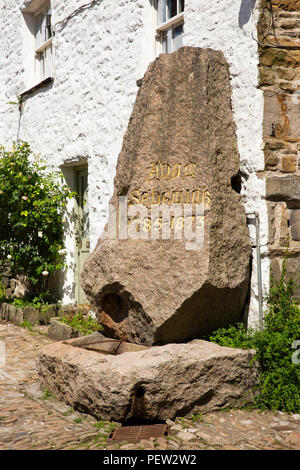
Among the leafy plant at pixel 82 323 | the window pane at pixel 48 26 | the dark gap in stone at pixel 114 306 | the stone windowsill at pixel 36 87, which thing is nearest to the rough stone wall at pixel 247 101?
the dark gap in stone at pixel 114 306

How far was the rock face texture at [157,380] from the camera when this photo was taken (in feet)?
10.2

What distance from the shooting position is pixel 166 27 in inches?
212

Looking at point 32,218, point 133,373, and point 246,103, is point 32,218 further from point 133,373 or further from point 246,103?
point 133,373

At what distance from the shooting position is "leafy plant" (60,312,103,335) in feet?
17.1

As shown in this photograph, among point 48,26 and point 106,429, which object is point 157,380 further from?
point 48,26

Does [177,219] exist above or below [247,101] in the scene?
below

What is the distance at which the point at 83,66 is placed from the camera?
6285 mm

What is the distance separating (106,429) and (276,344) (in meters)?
1.27

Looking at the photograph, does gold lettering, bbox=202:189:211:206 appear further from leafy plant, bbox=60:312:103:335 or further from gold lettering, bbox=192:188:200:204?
leafy plant, bbox=60:312:103:335

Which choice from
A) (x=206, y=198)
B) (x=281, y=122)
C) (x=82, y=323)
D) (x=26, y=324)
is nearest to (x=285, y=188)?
(x=281, y=122)

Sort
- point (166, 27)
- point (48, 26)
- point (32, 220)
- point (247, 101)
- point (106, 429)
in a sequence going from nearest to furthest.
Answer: point (106, 429) → point (247, 101) → point (166, 27) → point (32, 220) → point (48, 26)

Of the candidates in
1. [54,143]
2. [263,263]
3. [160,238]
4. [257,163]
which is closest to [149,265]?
[160,238]

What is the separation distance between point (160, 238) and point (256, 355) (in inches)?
42.9

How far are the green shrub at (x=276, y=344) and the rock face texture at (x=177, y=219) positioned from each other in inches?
Answer: 8.6
